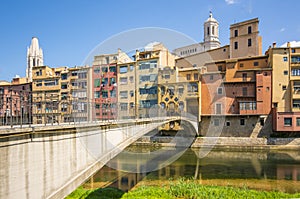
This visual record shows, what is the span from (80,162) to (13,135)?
2973 millimetres

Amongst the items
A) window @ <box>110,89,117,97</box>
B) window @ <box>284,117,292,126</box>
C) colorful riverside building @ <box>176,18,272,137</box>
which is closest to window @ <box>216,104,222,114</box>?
colorful riverside building @ <box>176,18,272,137</box>

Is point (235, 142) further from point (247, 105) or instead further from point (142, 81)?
point (142, 81)

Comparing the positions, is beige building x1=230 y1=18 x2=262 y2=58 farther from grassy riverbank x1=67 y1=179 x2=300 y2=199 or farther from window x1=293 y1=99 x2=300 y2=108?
grassy riverbank x1=67 y1=179 x2=300 y2=199

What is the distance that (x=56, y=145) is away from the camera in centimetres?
595

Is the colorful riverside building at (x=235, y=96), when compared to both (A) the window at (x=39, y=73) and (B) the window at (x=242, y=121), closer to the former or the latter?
(B) the window at (x=242, y=121)

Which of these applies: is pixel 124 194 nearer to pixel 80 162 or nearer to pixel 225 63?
pixel 80 162

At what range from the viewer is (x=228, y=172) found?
1848 centimetres

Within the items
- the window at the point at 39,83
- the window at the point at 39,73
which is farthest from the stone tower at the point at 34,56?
the window at the point at 39,83

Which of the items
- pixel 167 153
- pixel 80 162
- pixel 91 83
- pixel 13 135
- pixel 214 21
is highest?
pixel 214 21

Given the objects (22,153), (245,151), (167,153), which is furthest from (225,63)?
(22,153)

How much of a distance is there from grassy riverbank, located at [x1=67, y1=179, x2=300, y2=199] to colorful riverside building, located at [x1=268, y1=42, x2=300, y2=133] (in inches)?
687

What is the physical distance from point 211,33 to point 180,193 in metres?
57.5

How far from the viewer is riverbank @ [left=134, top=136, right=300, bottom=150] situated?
89.3 feet

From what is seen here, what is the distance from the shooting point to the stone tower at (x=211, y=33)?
207ft
